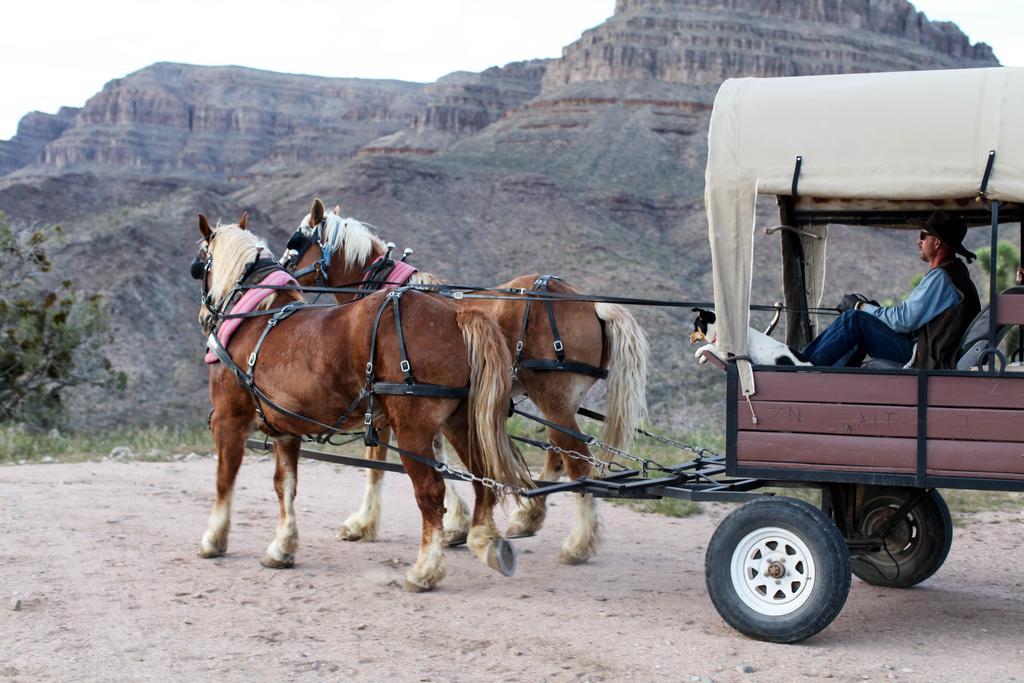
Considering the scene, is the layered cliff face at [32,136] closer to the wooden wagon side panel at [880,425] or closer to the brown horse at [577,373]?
the brown horse at [577,373]

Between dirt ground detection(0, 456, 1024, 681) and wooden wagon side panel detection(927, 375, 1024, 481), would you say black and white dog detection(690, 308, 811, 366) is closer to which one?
wooden wagon side panel detection(927, 375, 1024, 481)

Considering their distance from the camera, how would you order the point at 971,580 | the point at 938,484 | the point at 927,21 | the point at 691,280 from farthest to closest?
the point at 927,21
the point at 691,280
the point at 971,580
the point at 938,484

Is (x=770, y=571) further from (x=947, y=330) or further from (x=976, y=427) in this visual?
(x=947, y=330)

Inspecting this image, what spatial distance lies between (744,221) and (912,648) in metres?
2.32

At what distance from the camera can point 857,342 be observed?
5594mm

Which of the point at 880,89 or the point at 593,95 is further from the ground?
the point at 593,95

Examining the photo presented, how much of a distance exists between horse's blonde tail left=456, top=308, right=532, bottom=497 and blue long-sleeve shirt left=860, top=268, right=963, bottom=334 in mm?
2175

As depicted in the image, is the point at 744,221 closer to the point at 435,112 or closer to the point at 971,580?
the point at 971,580

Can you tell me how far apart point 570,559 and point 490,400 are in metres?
1.80

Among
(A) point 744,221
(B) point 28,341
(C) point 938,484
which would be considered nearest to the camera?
(C) point 938,484

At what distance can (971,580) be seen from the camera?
7.11m

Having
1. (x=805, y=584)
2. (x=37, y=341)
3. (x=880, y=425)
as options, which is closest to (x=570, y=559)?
(x=805, y=584)

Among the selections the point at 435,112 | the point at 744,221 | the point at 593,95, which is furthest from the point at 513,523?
the point at 435,112

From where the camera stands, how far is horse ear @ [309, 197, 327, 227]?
25.7 ft
